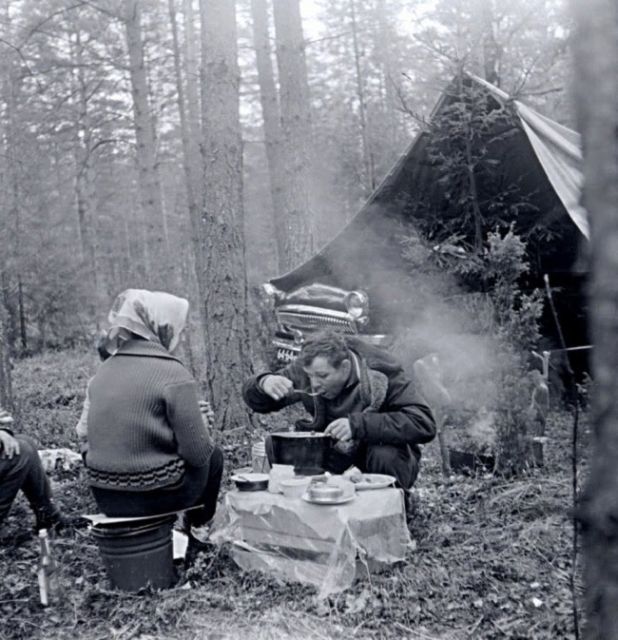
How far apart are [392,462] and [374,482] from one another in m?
0.32

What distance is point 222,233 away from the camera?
669cm

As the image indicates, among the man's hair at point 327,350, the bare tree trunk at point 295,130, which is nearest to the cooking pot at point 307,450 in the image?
the man's hair at point 327,350

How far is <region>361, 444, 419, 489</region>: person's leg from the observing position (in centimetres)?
427

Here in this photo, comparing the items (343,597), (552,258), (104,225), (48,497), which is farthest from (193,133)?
(343,597)

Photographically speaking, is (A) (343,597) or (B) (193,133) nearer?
(A) (343,597)

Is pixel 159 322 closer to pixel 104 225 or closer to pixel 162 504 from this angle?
pixel 162 504

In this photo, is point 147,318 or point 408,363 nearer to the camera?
point 147,318

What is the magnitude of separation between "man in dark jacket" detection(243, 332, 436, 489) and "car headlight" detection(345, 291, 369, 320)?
135 inches

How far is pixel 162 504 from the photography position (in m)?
3.80

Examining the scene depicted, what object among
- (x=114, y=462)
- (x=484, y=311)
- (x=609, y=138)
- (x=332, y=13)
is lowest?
(x=114, y=462)

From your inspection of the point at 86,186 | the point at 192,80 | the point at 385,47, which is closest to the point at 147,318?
the point at 192,80

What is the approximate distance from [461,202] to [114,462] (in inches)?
199

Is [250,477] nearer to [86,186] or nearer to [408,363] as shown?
[408,363]

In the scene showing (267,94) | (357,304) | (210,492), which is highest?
(267,94)
